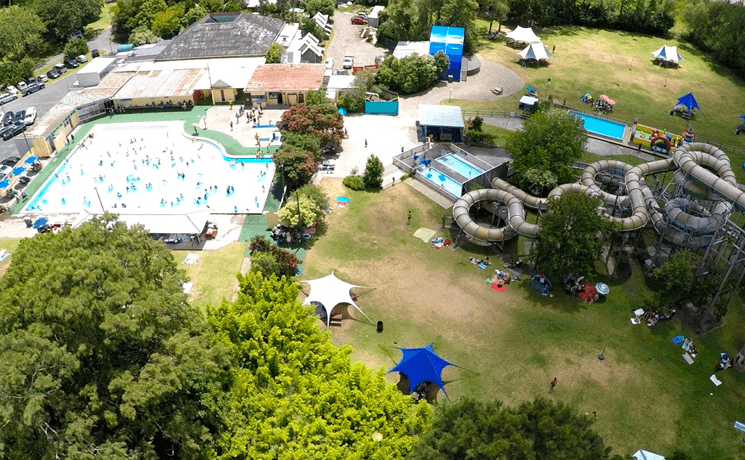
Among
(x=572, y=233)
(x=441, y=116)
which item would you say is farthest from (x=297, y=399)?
(x=441, y=116)

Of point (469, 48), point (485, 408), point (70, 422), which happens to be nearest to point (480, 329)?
point (485, 408)

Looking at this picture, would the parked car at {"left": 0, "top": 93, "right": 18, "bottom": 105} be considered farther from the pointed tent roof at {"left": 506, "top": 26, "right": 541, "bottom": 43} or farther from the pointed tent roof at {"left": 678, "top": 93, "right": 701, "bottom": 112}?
the pointed tent roof at {"left": 678, "top": 93, "right": 701, "bottom": 112}

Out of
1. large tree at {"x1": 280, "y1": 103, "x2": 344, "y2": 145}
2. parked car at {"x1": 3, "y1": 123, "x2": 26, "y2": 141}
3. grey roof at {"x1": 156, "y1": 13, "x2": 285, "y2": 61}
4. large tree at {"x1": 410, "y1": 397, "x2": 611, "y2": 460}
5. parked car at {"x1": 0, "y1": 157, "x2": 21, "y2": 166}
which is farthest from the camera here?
grey roof at {"x1": 156, "y1": 13, "x2": 285, "y2": 61}

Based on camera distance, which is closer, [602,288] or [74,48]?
[602,288]

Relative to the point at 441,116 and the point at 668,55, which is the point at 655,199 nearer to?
the point at 441,116

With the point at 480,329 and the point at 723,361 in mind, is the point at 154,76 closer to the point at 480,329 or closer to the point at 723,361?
the point at 480,329

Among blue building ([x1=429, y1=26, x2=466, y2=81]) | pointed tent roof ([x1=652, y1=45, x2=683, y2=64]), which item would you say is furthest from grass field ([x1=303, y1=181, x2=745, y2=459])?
pointed tent roof ([x1=652, y1=45, x2=683, y2=64])
